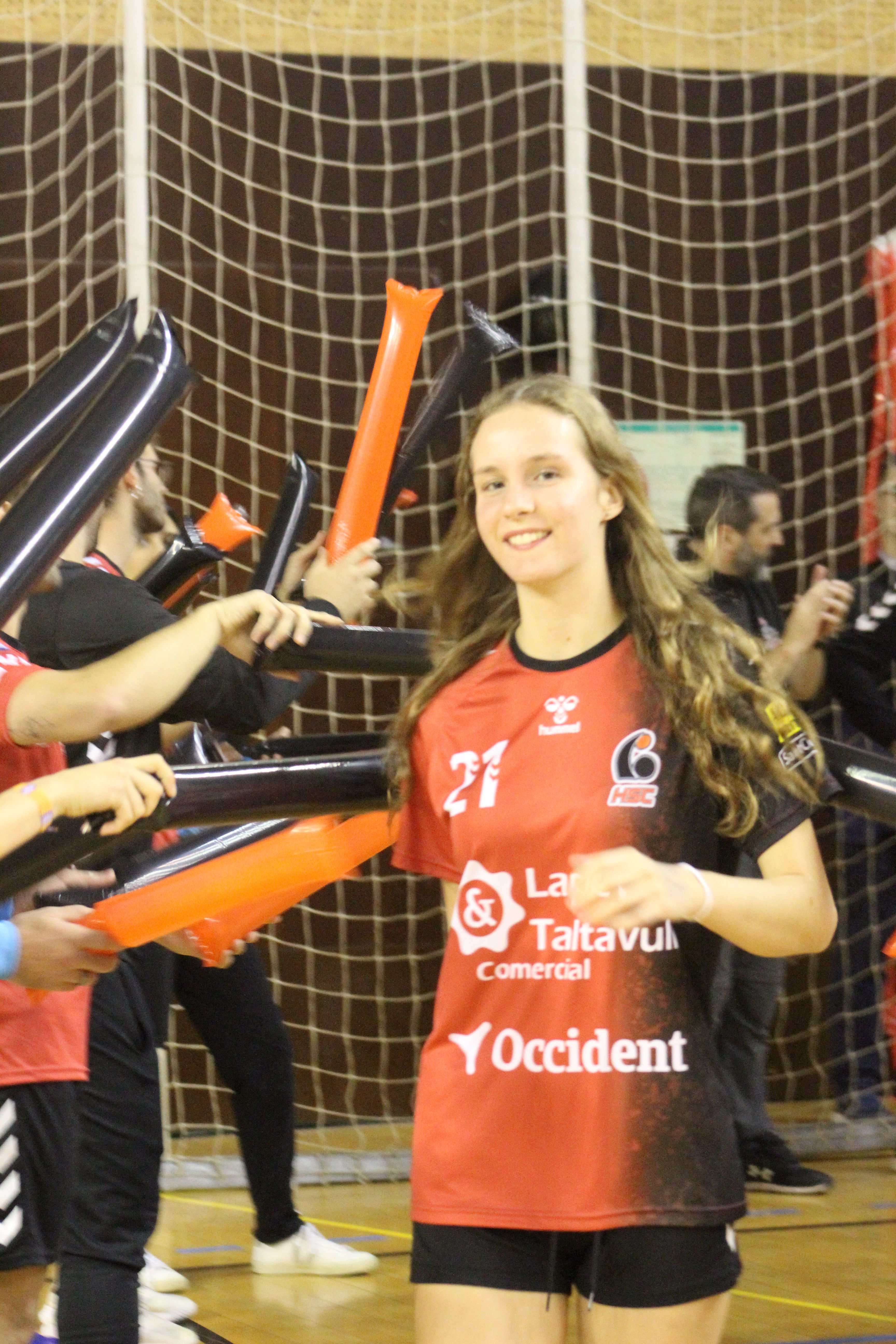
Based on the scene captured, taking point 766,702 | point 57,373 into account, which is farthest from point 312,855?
point 57,373

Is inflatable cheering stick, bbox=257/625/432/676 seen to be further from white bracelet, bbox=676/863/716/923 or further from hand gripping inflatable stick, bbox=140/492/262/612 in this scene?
hand gripping inflatable stick, bbox=140/492/262/612

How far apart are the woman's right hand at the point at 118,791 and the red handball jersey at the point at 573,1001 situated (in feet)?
1.19

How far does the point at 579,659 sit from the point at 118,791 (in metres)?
0.54

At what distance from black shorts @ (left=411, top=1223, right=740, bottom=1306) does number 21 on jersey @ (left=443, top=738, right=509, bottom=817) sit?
419 mm

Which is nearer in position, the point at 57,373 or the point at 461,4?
the point at 57,373

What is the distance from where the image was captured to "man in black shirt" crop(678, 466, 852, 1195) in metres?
4.11

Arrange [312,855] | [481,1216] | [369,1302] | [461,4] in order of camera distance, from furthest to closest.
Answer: [461,4] < [369,1302] < [312,855] < [481,1216]

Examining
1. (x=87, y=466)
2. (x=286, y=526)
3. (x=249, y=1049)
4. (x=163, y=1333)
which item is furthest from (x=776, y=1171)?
(x=87, y=466)

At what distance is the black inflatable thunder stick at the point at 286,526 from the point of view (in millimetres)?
2371

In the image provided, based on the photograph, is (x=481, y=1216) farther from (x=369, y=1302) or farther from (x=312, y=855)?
(x=369, y=1302)

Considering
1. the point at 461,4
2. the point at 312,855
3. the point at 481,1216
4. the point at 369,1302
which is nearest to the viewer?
the point at 481,1216

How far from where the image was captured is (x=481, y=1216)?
1636mm

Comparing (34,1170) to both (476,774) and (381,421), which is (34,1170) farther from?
(381,421)

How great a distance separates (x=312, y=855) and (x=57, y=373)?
658mm
